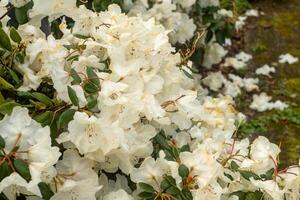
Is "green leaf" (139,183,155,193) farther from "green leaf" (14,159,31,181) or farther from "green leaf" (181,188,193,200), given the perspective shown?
"green leaf" (14,159,31,181)

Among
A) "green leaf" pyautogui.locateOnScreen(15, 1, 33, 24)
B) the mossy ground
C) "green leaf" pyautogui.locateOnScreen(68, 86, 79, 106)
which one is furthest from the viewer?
the mossy ground

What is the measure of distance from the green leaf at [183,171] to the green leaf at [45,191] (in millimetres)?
439

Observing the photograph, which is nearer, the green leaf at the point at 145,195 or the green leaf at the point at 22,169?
the green leaf at the point at 22,169

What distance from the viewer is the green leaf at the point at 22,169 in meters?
1.57

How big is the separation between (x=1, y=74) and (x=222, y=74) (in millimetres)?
4528

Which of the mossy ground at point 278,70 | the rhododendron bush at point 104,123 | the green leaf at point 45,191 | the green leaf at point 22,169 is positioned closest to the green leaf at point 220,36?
the mossy ground at point 278,70

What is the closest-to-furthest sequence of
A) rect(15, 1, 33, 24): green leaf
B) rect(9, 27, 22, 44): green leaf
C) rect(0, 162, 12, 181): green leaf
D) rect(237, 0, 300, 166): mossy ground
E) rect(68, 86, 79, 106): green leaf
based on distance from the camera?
rect(0, 162, 12, 181): green leaf → rect(68, 86, 79, 106): green leaf → rect(9, 27, 22, 44): green leaf → rect(15, 1, 33, 24): green leaf → rect(237, 0, 300, 166): mossy ground

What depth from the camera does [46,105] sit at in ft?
6.17

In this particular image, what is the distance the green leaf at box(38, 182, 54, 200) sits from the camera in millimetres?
1716

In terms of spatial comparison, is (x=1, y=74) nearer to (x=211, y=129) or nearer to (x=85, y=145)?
(x=85, y=145)

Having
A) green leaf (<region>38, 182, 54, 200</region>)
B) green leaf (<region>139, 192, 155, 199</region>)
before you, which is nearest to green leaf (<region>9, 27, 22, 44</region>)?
green leaf (<region>38, 182, 54, 200</region>)

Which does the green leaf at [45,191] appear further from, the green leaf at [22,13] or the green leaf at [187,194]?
the green leaf at [22,13]

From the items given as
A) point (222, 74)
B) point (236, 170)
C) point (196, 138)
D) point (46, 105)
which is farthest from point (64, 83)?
point (222, 74)

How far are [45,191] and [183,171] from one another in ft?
1.54
